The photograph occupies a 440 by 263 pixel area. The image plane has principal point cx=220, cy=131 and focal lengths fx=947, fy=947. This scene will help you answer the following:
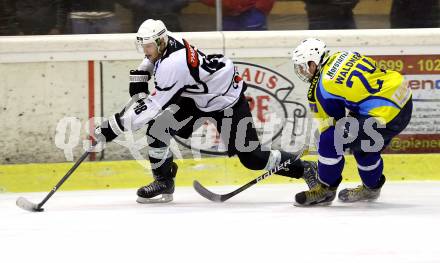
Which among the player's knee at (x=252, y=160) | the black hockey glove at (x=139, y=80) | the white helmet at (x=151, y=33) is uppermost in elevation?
the white helmet at (x=151, y=33)

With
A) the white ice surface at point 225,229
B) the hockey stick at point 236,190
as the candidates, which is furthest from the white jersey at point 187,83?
the white ice surface at point 225,229

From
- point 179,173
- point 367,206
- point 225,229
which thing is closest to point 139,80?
point 179,173

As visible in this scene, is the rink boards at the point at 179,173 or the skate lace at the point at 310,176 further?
the rink boards at the point at 179,173

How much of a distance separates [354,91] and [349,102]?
0.27 ft

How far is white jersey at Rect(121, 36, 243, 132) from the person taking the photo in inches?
193

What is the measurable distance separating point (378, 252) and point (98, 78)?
9.67 ft

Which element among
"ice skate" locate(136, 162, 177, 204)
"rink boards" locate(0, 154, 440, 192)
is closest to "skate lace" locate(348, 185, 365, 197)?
"rink boards" locate(0, 154, 440, 192)

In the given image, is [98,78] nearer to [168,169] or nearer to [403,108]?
[168,169]

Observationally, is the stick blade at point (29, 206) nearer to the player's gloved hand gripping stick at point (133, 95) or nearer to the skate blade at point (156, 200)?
the player's gloved hand gripping stick at point (133, 95)

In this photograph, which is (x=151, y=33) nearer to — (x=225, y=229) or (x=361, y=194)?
(x=225, y=229)

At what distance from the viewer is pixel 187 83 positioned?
499 centimetres

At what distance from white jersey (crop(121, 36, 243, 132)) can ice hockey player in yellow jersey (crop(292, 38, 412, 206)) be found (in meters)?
0.45

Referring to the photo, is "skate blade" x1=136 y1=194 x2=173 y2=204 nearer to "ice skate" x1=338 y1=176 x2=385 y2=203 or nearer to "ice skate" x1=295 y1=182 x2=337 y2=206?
"ice skate" x1=295 y1=182 x2=337 y2=206

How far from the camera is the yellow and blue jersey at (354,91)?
480 centimetres
